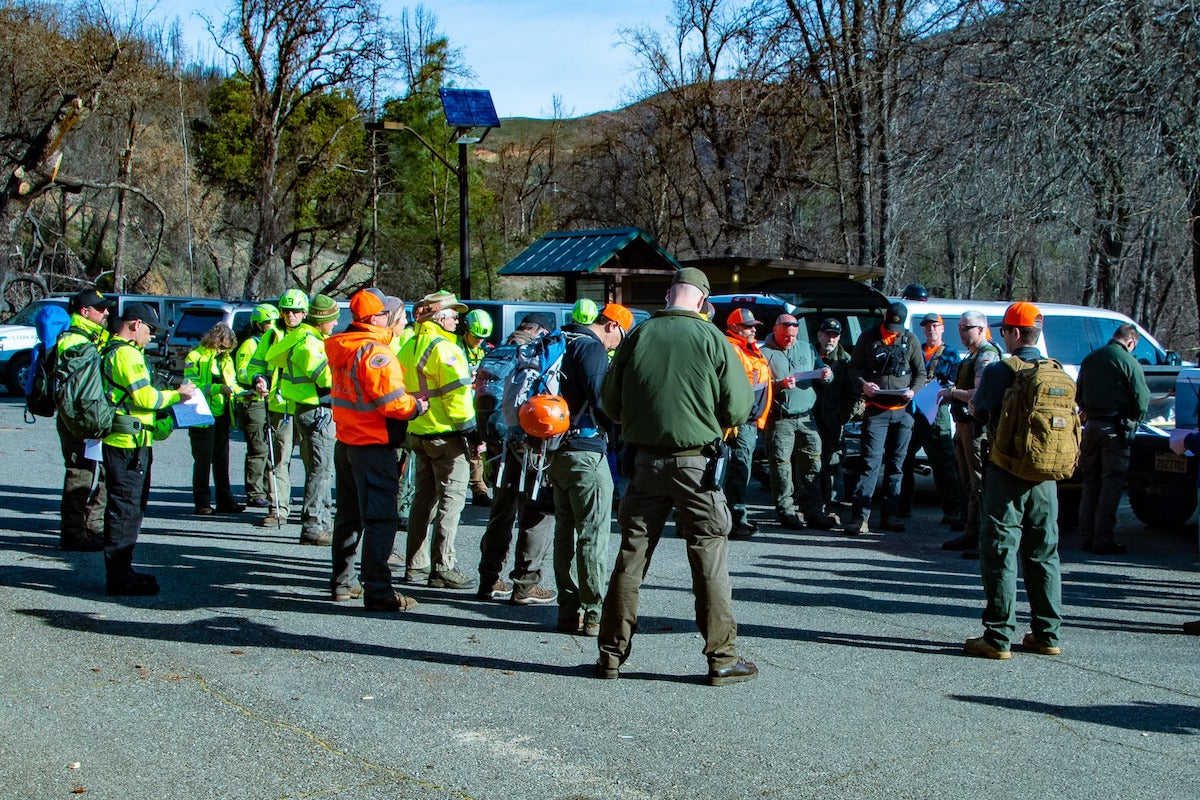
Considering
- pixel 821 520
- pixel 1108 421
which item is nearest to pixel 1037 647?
pixel 1108 421

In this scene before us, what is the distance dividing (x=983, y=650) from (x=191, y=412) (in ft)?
17.1

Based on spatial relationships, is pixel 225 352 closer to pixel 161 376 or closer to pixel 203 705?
pixel 203 705

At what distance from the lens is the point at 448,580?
26.1 feet

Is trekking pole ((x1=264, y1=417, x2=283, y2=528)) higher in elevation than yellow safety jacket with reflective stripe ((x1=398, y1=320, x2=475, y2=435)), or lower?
lower

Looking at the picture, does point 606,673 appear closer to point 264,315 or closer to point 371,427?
point 371,427

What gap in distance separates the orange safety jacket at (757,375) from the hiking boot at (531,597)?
2806 mm

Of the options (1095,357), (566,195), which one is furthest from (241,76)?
(1095,357)

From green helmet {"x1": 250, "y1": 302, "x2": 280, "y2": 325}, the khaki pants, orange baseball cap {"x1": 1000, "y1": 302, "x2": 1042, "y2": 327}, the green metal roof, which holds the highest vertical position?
the green metal roof

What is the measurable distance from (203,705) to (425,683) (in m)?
1.02

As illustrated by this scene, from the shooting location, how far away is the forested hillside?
1359 centimetres

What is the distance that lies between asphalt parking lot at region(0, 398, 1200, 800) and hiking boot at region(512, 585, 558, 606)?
6.3 inches

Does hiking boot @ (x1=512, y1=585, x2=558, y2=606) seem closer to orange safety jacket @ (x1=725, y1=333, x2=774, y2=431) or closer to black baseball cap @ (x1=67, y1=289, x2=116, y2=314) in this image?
orange safety jacket @ (x1=725, y1=333, x2=774, y2=431)

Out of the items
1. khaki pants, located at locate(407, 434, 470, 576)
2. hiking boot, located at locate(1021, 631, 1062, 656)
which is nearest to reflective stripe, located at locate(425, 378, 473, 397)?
khaki pants, located at locate(407, 434, 470, 576)

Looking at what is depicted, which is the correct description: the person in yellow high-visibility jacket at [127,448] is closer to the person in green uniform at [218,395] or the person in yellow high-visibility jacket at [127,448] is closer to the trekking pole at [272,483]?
the trekking pole at [272,483]
